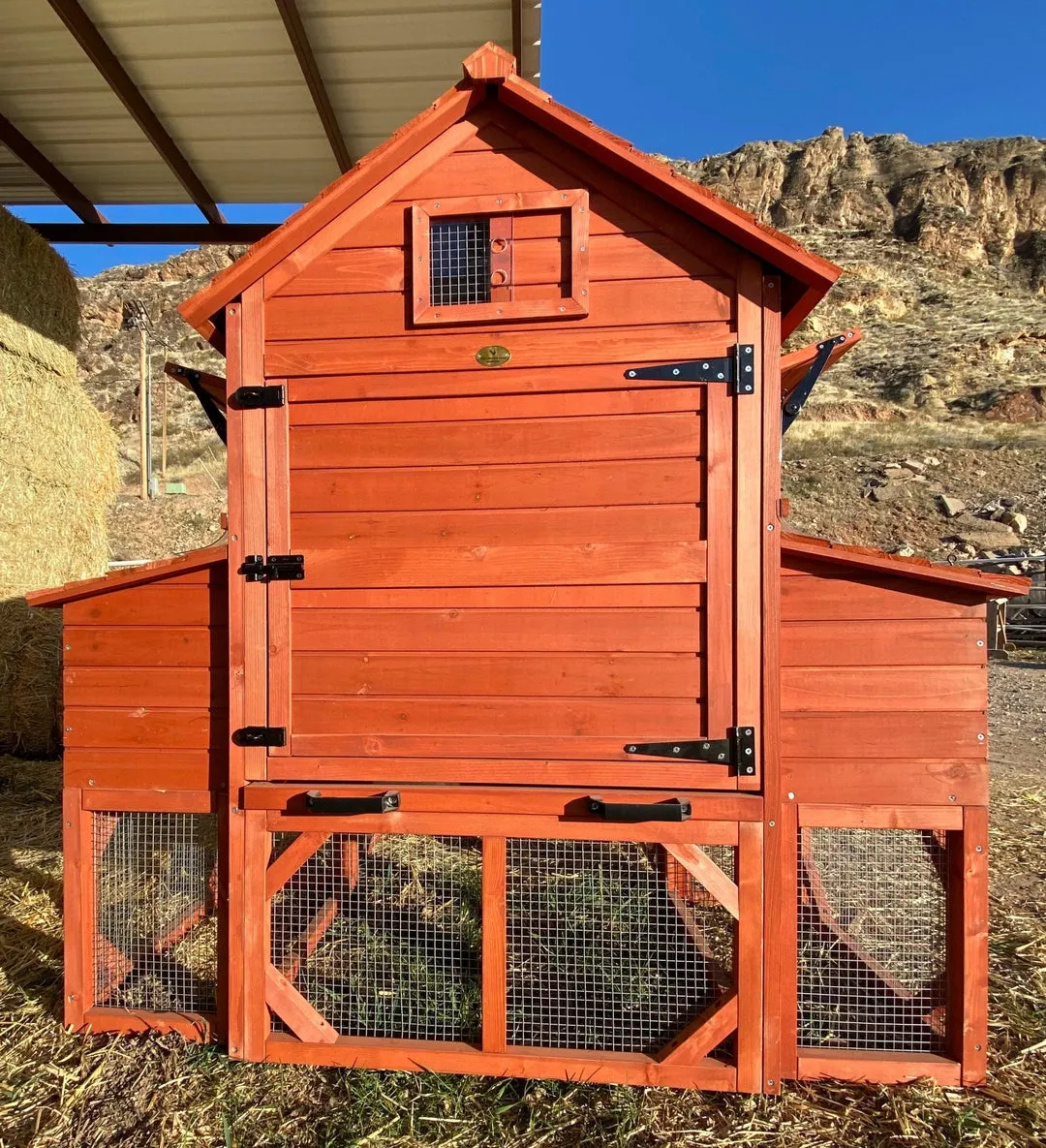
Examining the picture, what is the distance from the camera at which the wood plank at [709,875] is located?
261 cm

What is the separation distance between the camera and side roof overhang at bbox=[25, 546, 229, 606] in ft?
9.29

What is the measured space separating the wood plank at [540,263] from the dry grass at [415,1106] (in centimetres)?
291

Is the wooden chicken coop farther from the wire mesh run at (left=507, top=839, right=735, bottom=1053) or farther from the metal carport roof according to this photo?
the metal carport roof

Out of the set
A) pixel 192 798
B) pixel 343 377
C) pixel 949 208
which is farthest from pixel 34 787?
pixel 949 208

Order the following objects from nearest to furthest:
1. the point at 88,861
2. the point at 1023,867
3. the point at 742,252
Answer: the point at 742,252, the point at 88,861, the point at 1023,867

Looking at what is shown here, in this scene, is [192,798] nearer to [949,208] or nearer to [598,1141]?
[598,1141]

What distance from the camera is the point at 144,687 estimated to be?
2930 millimetres

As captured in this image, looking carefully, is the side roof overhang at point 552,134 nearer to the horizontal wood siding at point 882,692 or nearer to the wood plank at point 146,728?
the horizontal wood siding at point 882,692

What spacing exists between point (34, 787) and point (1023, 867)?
23.0 feet

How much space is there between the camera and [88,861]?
2.98 metres

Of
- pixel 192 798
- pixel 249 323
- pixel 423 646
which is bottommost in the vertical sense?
pixel 192 798

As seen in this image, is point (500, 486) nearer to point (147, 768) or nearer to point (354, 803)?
point (354, 803)

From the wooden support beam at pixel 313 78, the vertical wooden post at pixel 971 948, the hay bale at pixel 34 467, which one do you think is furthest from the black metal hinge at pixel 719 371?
the hay bale at pixel 34 467

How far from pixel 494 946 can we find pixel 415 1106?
574 millimetres
